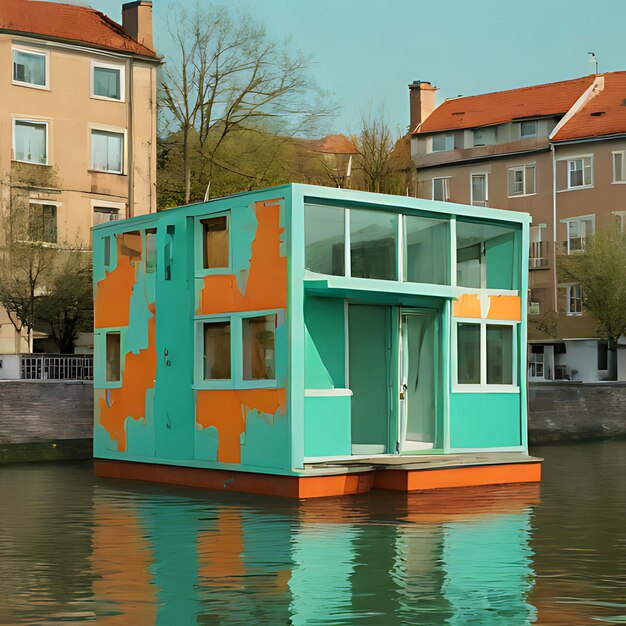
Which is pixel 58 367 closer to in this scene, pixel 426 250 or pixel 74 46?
pixel 426 250

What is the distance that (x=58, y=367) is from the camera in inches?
1454

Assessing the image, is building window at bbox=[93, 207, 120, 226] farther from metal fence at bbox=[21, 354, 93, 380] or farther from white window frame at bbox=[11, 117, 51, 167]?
metal fence at bbox=[21, 354, 93, 380]

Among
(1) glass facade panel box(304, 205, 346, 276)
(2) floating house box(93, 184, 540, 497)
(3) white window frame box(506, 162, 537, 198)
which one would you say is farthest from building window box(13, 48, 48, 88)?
(1) glass facade panel box(304, 205, 346, 276)

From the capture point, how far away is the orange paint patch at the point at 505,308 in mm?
24125

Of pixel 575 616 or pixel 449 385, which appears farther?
pixel 449 385

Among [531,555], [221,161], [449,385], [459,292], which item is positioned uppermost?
[221,161]

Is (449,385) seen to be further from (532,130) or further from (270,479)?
(532,130)

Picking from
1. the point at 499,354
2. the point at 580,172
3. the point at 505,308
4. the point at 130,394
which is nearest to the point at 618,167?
the point at 580,172

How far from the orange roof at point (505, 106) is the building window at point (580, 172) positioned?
2907 mm

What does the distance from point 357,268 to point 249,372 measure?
2.49 meters

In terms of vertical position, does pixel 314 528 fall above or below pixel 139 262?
below

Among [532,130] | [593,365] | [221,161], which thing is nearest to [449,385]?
[221,161]

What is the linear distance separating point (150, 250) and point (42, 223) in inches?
860

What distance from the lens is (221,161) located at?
58406mm
